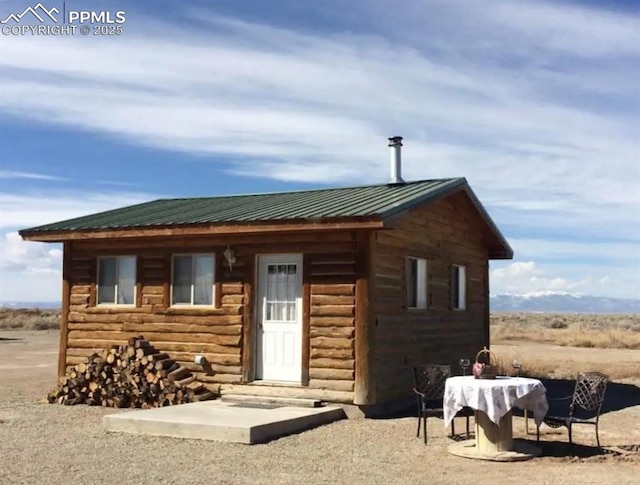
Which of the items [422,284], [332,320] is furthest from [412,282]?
[332,320]

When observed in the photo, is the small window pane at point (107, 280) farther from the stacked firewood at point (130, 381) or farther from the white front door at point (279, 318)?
→ the white front door at point (279, 318)

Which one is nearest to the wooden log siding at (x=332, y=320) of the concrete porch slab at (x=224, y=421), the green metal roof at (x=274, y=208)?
the concrete porch slab at (x=224, y=421)

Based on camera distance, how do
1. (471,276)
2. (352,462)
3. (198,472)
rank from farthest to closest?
(471,276)
(352,462)
(198,472)

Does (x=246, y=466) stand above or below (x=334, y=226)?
below

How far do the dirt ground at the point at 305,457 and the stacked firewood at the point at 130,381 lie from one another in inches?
41.4

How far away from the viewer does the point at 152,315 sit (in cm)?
Answer: 1392

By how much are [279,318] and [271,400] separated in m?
1.36

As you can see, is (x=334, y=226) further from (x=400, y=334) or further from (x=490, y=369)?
(x=490, y=369)

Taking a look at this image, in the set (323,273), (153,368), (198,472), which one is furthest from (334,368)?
(198,472)

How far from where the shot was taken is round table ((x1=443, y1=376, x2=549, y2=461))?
8.77 meters

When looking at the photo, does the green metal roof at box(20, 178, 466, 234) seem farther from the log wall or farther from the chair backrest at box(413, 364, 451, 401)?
the chair backrest at box(413, 364, 451, 401)

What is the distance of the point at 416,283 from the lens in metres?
14.1

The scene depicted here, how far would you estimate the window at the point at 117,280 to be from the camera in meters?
14.3

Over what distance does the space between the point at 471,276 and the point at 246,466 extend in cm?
981
